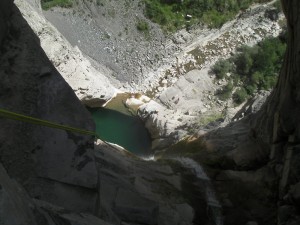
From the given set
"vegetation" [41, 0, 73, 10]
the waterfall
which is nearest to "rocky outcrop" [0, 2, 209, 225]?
the waterfall

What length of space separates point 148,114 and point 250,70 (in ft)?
18.6

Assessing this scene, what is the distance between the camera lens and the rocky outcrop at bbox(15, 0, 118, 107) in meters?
19.2

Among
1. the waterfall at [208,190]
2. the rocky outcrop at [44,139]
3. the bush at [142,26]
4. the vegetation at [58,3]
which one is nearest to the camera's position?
the rocky outcrop at [44,139]

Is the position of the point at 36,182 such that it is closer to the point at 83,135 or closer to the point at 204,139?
the point at 83,135

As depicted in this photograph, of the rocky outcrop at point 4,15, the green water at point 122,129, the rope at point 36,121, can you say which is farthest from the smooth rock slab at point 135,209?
the green water at point 122,129

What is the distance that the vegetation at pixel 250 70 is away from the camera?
2128 cm

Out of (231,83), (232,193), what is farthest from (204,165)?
(231,83)

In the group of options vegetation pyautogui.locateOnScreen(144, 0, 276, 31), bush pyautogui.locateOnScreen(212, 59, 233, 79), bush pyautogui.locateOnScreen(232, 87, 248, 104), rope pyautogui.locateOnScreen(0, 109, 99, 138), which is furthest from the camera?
vegetation pyautogui.locateOnScreen(144, 0, 276, 31)

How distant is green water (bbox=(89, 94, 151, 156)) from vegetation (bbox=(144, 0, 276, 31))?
5.57 m

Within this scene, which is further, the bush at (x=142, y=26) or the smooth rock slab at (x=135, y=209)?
the bush at (x=142, y=26)

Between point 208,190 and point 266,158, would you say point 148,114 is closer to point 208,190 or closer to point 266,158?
point 208,190

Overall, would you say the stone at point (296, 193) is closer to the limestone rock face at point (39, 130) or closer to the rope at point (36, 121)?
the limestone rock face at point (39, 130)

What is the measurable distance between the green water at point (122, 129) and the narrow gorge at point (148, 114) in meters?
0.05

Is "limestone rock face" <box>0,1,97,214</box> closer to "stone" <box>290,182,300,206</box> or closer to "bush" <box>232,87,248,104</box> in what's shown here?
"stone" <box>290,182,300,206</box>
